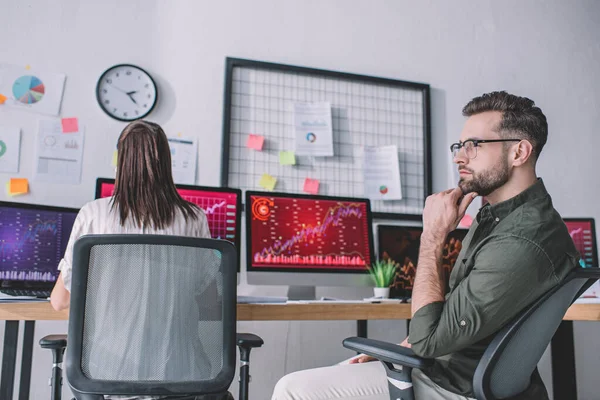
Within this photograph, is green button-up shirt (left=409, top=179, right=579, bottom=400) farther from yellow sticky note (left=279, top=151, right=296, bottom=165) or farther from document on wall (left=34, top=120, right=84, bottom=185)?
document on wall (left=34, top=120, right=84, bottom=185)

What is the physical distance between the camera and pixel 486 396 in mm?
1104

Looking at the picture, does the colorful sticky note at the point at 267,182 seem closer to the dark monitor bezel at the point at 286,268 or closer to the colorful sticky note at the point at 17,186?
the dark monitor bezel at the point at 286,268

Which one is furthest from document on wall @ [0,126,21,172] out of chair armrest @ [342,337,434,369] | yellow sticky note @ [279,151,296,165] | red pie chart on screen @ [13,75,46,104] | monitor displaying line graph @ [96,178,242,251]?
chair armrest @ [342,337,434,369]

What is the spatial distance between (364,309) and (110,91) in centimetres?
148

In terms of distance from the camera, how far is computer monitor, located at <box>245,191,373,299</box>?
2244mm

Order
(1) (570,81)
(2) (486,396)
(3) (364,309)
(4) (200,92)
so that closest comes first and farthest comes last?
1. (2) (486,396)
2. (3) (364,309)
3. (4) (200,92)
4. (1) (570,81)

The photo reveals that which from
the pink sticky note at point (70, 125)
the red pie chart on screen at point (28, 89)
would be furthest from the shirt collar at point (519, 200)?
the red pie chart on screen at point (28, 89)

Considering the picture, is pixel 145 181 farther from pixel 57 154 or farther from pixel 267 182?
pixel 267 182

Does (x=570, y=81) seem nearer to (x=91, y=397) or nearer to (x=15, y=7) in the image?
(x=15, y=7)

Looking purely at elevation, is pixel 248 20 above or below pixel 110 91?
above

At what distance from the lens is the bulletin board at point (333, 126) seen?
271 centimetres

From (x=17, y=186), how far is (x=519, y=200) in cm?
194

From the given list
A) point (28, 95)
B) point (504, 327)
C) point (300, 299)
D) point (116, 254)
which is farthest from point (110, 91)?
point (504, 327)

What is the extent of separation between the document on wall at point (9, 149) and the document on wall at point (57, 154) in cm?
8
